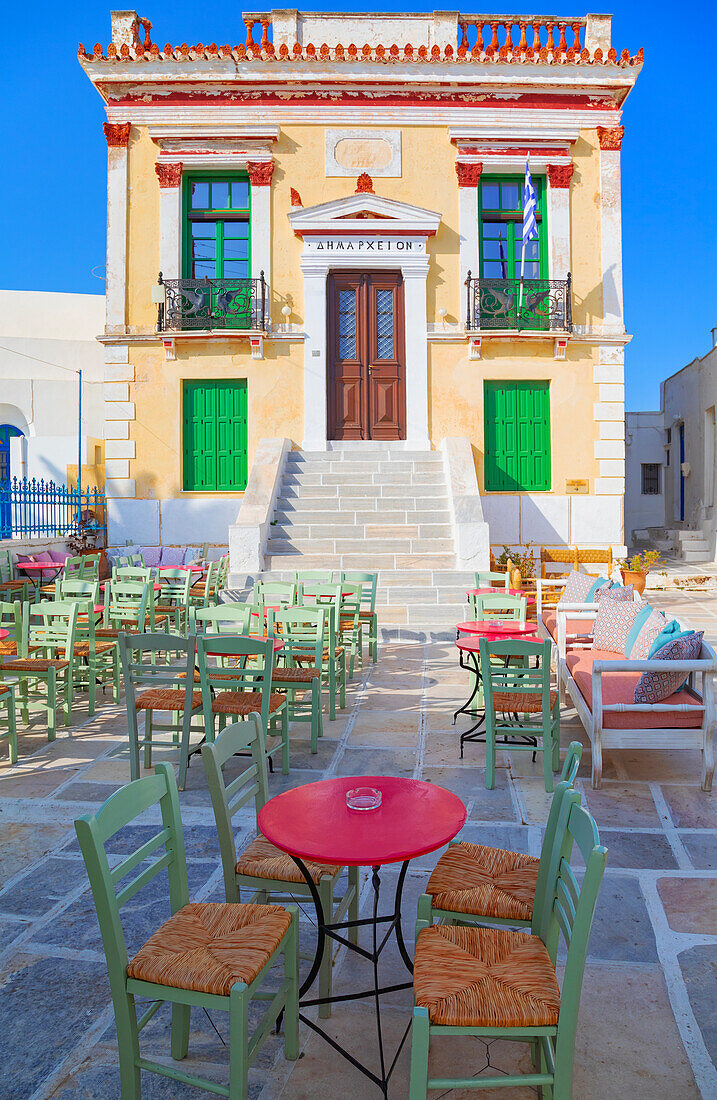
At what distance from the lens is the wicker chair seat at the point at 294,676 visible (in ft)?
19.2

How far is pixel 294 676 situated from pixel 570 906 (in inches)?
147

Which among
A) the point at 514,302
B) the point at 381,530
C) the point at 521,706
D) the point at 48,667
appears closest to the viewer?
the point at 521,706

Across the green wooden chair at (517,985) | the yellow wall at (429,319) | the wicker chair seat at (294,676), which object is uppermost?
the yellow wall at (429,319)

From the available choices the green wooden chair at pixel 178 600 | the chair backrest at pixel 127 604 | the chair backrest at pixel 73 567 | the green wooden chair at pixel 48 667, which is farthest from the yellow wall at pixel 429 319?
the green wooden chair at pixel 48 667

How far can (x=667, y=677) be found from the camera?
520cm

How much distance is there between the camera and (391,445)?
15172 millimetres

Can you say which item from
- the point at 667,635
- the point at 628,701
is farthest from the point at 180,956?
the point at 667,635

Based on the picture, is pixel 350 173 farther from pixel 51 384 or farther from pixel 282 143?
pixel 51 384

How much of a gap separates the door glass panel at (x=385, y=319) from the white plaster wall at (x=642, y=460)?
1363cm

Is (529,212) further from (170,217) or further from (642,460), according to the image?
(642,460)

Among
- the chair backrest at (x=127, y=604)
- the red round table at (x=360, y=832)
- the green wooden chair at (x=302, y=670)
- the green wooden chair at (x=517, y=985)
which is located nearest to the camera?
the green wooden chair at (x=517, y=985)

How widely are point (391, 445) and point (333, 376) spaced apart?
1704 millimetres

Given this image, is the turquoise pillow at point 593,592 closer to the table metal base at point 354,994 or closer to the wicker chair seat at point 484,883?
the wicker chair seat at point 484,883

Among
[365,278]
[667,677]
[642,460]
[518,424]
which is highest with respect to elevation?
[365,278]
